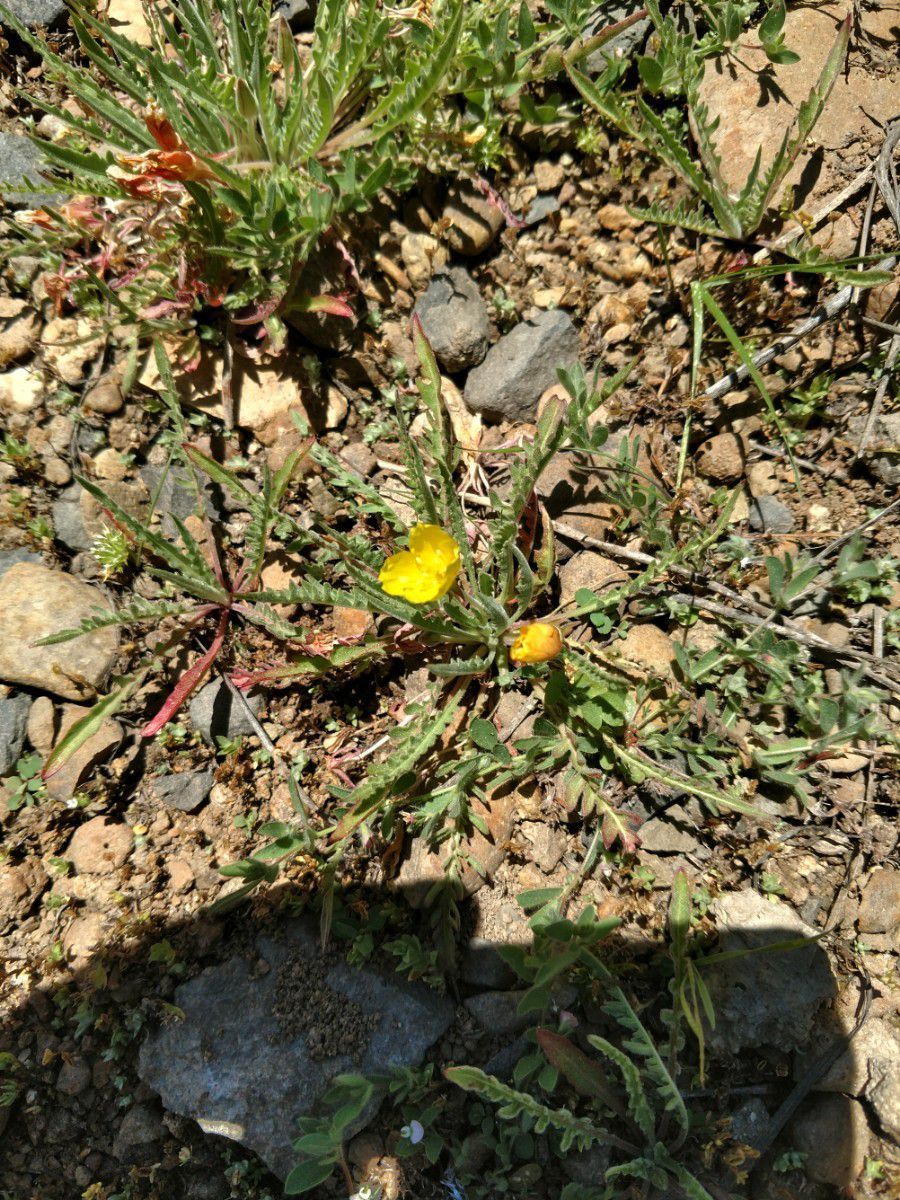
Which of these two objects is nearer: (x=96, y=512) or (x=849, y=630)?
(x=849, y=630)

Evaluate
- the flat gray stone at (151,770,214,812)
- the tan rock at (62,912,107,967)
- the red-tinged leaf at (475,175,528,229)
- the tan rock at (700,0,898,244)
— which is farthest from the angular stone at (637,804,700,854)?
the red-tinged leaf at (475,175,528,229)

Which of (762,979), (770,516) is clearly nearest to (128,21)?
(770,516)

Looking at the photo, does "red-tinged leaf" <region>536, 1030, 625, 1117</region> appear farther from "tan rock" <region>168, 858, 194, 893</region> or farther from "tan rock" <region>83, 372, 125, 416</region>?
"tan rock" <region>83, 372, 125, 416</region>

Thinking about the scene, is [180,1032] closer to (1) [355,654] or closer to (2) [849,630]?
(1) [355,654]

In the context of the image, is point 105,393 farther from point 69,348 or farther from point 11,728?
point 11,728

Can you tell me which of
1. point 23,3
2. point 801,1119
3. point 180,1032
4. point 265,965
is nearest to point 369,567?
point 265,965
